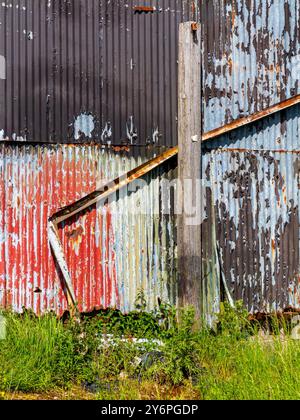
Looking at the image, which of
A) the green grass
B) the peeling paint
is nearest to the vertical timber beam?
the green grass

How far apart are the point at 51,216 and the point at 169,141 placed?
1713 mm

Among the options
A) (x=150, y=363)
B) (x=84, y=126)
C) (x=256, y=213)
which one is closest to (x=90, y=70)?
(x=84, y=126)

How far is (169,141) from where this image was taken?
345 inches

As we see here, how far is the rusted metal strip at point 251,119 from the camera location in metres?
8.78

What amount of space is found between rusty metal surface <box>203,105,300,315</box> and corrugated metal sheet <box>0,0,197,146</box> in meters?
0.85

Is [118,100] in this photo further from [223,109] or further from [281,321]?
[281,321]

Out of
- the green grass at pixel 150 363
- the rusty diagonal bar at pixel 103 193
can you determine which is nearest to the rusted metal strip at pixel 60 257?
the rusty diagonal bar at pixel 103 193

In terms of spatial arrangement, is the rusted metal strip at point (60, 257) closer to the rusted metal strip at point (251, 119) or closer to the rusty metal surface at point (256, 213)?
the rusty metal surface at point (256, 213)

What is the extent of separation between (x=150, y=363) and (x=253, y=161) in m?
3.06

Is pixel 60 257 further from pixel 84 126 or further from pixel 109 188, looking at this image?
pixel 84 126

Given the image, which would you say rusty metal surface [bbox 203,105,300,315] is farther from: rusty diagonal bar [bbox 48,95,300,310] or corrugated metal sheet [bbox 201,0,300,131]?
corrugated metal sheet [bbox 201,0,300,131]
